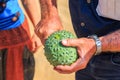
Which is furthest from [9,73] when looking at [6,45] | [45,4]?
[45,4]

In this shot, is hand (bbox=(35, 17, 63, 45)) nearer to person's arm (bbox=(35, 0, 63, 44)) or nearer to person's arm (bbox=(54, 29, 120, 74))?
person's arm (bbox=(35, 0, 63, 44))

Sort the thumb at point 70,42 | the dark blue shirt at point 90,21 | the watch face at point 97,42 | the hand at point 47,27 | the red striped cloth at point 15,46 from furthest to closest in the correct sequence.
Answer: the red striped cloth at point 15,46 → the hand at point 47,27 → the dark blue shirt at point 90,21 → the watch face at point 97,42 → the thumb at point 70,42

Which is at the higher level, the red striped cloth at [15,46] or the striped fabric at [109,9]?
the striped fabric at [109,9]

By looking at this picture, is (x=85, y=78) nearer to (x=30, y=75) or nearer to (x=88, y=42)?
(x=88, y=42)

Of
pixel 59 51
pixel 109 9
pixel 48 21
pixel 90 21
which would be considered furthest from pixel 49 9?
pixel 59 51

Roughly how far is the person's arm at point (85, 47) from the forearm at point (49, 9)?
0.40m

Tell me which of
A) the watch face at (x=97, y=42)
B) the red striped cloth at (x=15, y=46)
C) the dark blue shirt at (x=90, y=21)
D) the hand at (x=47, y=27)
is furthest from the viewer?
the red striped cloth at (x=15, y=46)

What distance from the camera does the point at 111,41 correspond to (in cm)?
199

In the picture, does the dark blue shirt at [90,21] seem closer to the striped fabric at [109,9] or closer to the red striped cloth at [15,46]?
the striped fabric at [109,9]

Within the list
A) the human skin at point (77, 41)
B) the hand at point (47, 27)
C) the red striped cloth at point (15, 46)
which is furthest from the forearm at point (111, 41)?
the red striped cloth at point (15, 46)

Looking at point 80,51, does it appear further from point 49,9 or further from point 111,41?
point 49,9

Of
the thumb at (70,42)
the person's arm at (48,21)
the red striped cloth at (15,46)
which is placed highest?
the person's arm at (48,21)

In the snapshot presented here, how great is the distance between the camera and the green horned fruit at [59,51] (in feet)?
6.04

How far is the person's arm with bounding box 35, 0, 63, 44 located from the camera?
2.19 m
